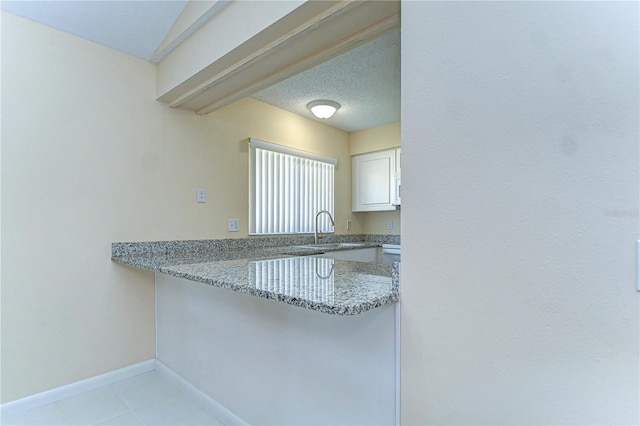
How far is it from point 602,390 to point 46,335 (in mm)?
2600

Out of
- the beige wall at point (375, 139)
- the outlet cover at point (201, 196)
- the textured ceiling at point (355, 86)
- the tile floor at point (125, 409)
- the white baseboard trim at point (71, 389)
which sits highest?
the textured ceiling at point (355, 86)

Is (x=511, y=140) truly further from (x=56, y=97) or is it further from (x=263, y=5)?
(x=56, y=97)

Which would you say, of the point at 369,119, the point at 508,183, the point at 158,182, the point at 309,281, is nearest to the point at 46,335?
the point at 158,182

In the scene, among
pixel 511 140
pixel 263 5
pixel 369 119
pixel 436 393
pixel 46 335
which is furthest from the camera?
pixel 369 119

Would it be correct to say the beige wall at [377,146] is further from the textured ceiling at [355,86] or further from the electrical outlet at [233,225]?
the electrical outlet at [233,225]

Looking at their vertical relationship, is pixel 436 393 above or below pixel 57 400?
above

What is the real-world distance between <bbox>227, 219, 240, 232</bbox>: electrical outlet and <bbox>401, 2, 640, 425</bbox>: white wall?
2.07 m

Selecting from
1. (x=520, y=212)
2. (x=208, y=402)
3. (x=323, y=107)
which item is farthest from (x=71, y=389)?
(x=323, y=107)

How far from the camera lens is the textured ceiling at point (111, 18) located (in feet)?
5.86

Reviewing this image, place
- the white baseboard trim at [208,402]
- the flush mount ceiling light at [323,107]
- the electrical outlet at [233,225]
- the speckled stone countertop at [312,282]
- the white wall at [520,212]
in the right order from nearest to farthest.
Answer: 1. the white wall at [520,212]
2. the speckled stone countertop at [312,282]
3. the white baseboard trim at [208,402]
4. the electrical outlet at [233,225]
5. the flush mount ceiling light at [323,107]

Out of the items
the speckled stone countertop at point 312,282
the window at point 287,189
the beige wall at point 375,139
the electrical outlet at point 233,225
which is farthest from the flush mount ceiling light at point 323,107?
the speckled stone countertop at point 312,282

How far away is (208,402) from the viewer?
1.78 m

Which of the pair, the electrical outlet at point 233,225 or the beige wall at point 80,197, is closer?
the beige wall at point 80,197

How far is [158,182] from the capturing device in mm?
2334
